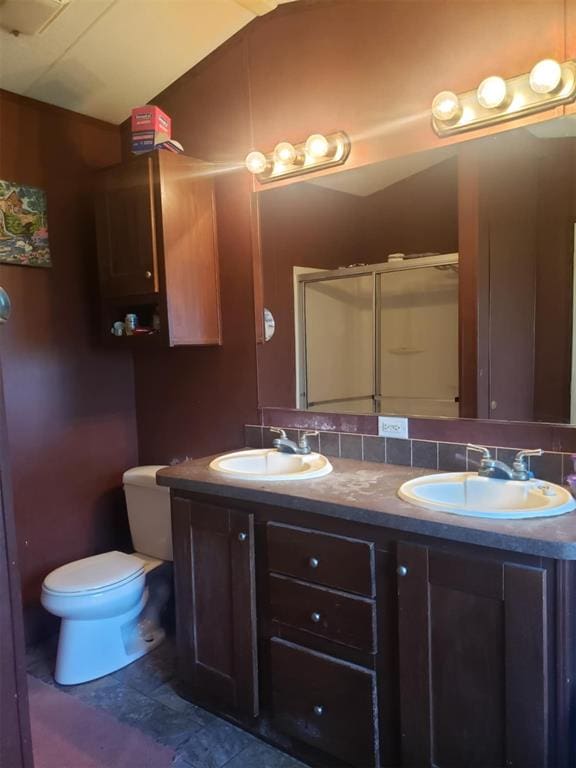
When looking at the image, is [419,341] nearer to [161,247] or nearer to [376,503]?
[376,503]

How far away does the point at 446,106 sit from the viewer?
5.55 ft


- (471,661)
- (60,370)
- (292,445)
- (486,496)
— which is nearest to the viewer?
(471,661)

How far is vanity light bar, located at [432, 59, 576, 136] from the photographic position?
151 centimetres

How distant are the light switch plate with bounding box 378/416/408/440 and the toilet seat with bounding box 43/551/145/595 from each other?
1.15 meters

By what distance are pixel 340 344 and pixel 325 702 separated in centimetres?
125

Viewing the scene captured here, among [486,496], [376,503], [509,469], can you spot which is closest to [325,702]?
[376,503]

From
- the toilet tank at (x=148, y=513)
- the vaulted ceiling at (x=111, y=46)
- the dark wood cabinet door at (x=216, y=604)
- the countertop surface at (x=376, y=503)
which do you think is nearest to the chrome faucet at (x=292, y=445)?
the countertop surface at (x=376, y=503)

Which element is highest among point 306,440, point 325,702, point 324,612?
point 306,440

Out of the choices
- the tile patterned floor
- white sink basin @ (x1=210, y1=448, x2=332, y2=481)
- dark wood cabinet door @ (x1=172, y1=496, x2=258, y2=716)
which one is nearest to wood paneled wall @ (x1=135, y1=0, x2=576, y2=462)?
white sink basin @ (x1=210, y1=448, x2=332, y2=481)

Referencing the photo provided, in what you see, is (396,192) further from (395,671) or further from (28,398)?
(28,398)

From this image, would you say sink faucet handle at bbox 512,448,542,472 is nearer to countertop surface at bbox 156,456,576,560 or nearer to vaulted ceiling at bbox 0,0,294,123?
countertop surface at bbox 156,456,576,560

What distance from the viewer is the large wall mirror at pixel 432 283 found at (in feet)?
5.45

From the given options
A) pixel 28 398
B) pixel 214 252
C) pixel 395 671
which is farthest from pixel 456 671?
pixel 28 398

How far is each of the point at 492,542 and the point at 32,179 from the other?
7.51ft
